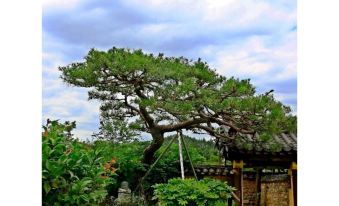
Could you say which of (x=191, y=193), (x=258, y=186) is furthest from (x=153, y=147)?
(x=258, y=186)

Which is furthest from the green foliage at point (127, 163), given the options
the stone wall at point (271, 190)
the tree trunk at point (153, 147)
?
the stone wall at point (271, 190)

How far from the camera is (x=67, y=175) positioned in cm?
214

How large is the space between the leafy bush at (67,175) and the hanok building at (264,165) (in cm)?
242

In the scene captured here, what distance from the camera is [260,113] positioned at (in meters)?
4.12

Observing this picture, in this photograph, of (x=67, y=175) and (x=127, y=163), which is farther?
(x=127, y=163)

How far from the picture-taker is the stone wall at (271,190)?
4.86 metres

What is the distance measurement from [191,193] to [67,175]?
7.26 ft

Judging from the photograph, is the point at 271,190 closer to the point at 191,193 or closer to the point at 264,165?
the point at 264,165

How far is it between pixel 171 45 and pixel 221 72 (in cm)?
105

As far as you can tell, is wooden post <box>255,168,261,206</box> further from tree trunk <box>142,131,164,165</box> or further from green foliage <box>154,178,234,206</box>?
tree trunk <box>142,131,164,165</box>

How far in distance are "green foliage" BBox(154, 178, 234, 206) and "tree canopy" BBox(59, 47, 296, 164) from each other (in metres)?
0.52

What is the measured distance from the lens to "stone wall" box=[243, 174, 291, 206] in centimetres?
486
